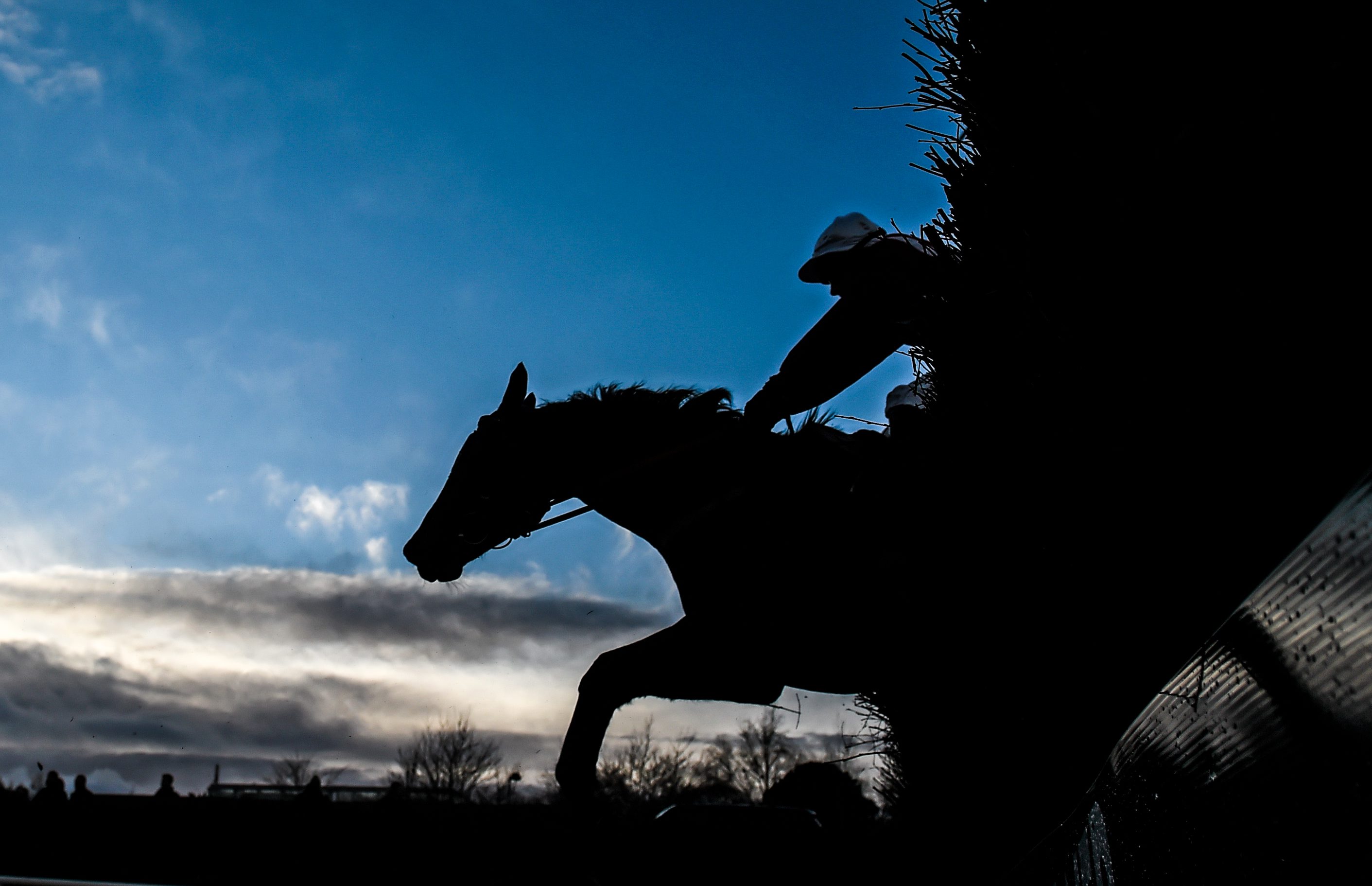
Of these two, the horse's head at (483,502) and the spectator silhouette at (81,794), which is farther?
the spectator silhouette at (81,794)

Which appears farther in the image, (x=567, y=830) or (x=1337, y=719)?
(x=567, y=830)

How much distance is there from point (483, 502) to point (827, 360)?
2.20 metres

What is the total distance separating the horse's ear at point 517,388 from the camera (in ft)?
18.1

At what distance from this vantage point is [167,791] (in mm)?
→ 15164

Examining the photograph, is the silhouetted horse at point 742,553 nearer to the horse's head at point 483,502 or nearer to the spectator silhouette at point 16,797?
the horse's head at point 483,502

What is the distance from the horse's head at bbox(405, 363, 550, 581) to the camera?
524 cm

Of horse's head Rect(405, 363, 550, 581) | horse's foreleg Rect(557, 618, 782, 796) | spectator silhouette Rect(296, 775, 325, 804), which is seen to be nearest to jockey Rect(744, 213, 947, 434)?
horse's foreleg Rect(557, 618, 782, 796)

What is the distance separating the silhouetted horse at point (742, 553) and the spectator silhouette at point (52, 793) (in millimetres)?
13896

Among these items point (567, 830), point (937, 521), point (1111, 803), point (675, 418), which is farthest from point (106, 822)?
point (1111, 803)

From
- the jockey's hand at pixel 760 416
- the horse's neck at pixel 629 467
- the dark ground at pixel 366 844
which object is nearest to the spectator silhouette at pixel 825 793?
the dark ground at pixel 366 844

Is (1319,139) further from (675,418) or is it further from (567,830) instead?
(567,830)

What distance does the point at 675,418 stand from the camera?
5.10 m

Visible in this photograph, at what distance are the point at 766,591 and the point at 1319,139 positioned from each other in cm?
321

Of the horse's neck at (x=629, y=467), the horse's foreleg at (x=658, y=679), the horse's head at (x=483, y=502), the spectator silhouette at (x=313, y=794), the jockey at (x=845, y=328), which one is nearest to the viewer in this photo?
the jockey at (x=845, y=328)
